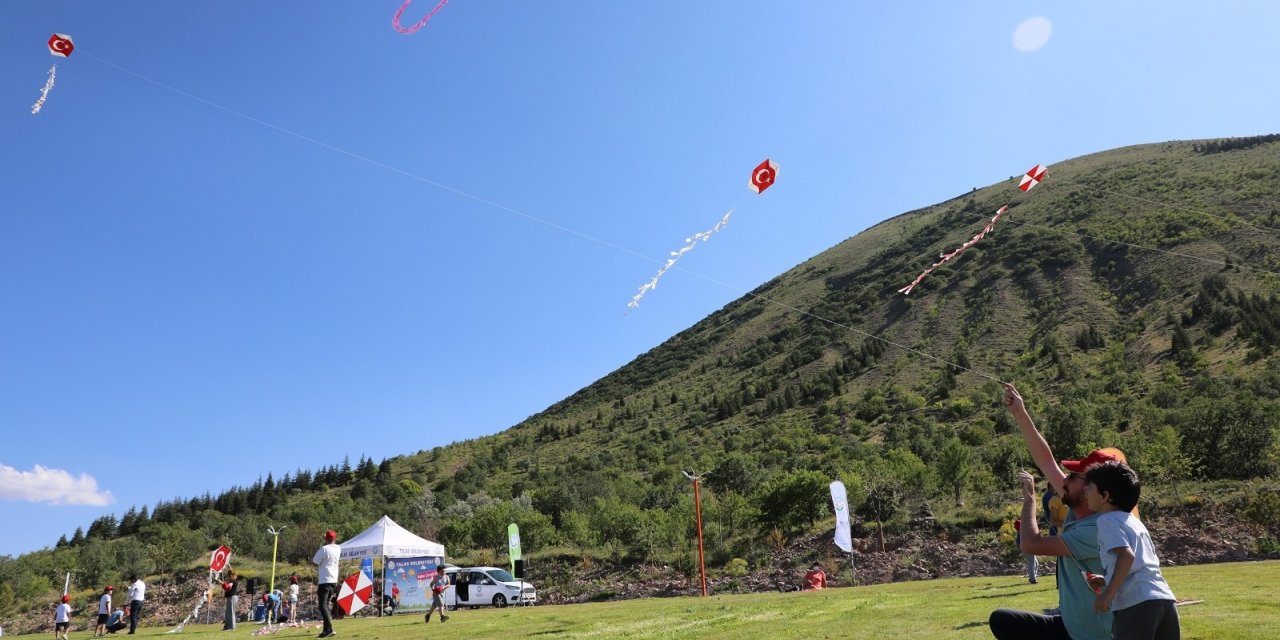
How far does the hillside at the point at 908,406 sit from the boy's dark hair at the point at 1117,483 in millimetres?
23889

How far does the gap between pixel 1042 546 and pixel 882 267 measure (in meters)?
124

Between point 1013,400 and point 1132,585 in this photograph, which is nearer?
point 1132,585

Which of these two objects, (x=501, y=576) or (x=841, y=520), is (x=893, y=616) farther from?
(x=501, y=576)

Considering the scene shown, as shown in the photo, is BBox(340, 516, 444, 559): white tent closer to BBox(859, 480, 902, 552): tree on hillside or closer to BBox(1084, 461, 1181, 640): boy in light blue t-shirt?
BBox(859, 480, 902, 552): tree on hillside

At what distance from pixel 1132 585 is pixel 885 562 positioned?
24839mm

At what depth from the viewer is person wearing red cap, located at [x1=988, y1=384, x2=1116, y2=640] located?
362cm

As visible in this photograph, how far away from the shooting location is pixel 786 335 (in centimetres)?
11038

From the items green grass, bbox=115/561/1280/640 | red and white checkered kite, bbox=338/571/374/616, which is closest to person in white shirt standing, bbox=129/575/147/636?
green grass, bbox=115/561/1280/640

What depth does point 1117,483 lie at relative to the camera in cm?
355

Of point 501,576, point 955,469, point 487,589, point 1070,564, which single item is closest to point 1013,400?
point 1070,564

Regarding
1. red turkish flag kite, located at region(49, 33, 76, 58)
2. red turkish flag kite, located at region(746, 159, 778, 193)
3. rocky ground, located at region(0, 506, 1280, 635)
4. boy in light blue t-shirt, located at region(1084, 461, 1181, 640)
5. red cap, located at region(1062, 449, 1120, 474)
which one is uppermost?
red turkish flag kite, located at region(49, 33, 76, 58)

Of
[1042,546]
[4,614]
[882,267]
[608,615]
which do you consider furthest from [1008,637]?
[882,267]

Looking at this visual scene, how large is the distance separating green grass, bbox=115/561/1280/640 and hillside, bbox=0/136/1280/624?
13890 mm

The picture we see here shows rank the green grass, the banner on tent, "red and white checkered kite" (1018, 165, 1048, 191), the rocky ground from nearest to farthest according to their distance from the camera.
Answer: the green grass, "red and white checkered kite" (1018, 165, 1048, 191), the rocky ground, the banner on tent
